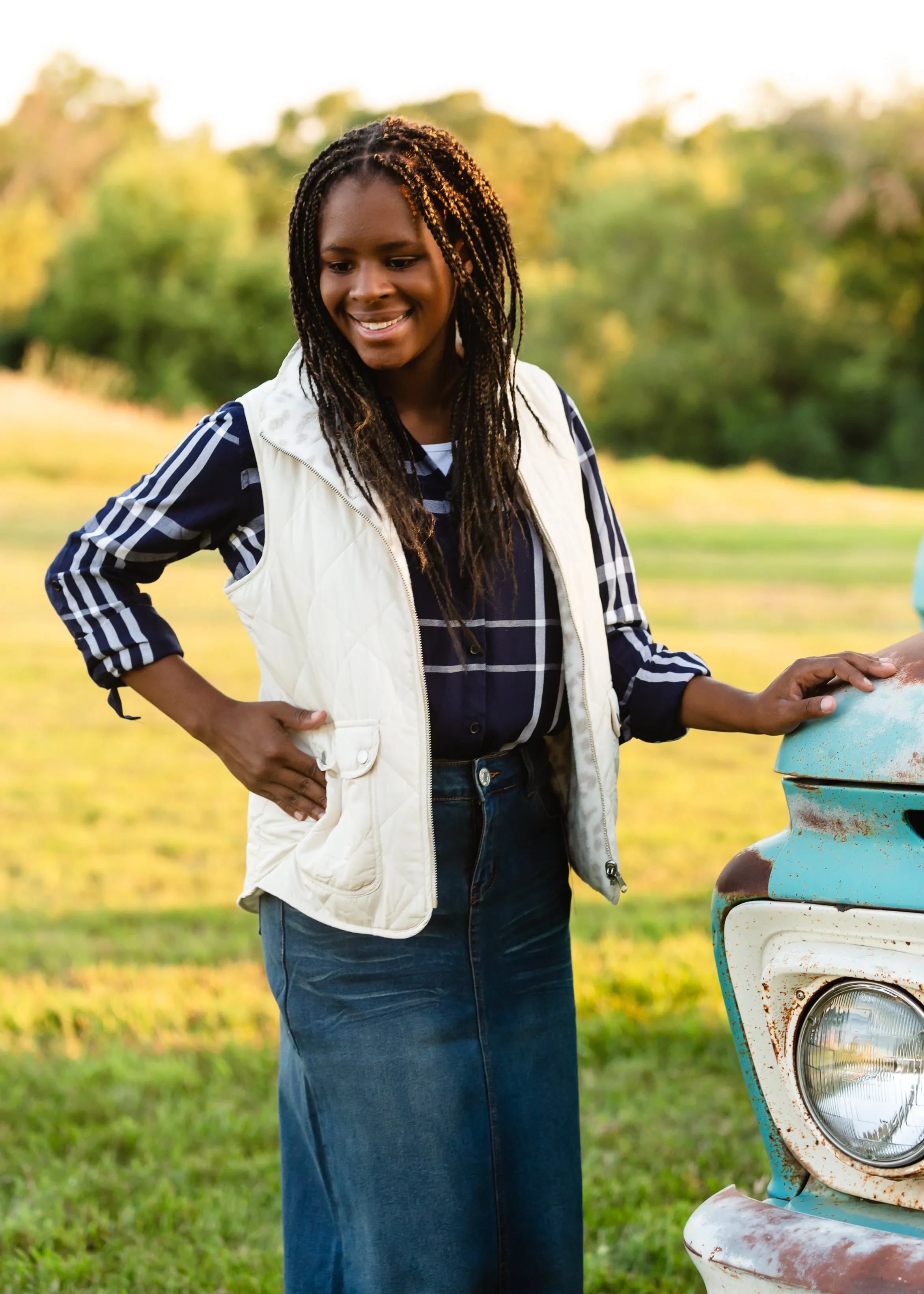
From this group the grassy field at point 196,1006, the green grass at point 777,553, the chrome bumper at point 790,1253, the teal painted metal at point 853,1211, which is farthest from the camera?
the green grass at point 777,553

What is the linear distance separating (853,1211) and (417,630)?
82 centimetres

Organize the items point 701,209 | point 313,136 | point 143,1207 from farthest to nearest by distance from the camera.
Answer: point 313,136 < point 701,209 < point 143,1207

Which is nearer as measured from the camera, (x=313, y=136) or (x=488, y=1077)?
(x=488, y=1077)

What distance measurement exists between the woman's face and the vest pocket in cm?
51

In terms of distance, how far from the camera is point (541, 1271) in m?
2.12

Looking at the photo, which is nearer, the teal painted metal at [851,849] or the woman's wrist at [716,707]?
the teal painted metal at [851,849]

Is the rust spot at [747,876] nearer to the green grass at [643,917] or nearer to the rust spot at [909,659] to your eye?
the rust spot at [909,659]

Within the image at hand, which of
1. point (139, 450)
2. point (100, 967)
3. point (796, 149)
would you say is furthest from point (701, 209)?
point (100, 967)

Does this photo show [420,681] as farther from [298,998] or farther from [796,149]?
[796,149]

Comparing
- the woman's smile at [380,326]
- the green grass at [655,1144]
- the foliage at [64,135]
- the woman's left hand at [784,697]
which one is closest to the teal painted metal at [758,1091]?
the woman's left hand at [784,697]

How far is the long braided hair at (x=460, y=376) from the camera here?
6.37 ft

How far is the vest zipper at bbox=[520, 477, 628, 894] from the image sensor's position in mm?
1985

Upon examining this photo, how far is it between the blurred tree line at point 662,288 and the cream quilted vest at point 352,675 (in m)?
33.5

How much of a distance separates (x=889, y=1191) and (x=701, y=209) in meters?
43.4
